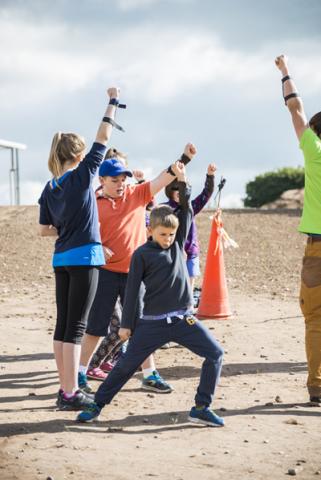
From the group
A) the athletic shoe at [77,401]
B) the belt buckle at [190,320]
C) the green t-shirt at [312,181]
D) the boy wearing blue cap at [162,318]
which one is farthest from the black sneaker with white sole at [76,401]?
the green t-shirt at [312,181]

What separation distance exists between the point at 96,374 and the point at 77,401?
1.16 metres

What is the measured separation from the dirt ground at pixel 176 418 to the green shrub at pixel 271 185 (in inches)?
629

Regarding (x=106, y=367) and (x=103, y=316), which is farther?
(x=106, y=367)

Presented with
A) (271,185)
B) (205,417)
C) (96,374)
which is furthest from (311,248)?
(271,185)

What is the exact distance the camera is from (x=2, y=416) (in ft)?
21.2

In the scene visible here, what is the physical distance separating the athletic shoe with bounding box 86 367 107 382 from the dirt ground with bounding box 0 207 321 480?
0.15 m

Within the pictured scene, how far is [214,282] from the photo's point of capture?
10867 mm

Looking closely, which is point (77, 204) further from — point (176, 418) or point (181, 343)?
point (176, 418)

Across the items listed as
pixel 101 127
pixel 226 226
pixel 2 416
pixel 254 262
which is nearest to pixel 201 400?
pixel 2 416

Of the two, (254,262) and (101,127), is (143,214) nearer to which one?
(101,127)

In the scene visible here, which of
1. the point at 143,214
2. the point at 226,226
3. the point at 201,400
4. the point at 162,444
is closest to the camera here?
the point at 162,444

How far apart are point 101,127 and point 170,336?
159 cm

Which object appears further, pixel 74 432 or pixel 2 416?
pixel 2 416

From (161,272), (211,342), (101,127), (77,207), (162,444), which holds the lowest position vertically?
(162,444)
